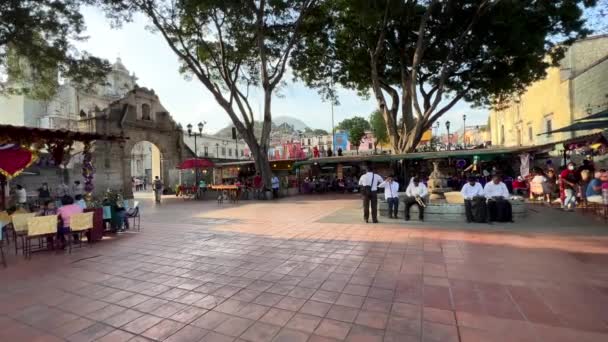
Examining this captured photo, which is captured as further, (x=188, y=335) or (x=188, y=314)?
(x=188, y=314)

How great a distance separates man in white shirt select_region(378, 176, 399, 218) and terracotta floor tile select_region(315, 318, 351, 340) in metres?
6.14

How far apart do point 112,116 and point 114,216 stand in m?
15.9

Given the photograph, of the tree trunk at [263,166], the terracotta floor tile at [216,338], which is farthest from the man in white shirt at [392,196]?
the tree trunk at [263,166]

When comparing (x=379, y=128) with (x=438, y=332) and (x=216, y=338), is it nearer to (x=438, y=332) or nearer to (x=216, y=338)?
(x=438, y=332)

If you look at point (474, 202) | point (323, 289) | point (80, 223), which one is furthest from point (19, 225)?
point (474, 202)

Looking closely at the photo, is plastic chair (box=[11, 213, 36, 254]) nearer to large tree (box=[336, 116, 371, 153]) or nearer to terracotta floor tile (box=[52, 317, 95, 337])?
terracotta floor tile (box=[52, 317, 95, 337])

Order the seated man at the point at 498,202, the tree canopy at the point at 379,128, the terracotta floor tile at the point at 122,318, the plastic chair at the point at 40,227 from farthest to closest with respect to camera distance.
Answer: the tree canopy at the point at 379,128 → the seated man at the point at 498,202 → the plastic chair at the point at 40,227 → the terracotta floor tile at the point at 122,318

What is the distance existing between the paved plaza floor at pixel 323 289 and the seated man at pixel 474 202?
1149 mm

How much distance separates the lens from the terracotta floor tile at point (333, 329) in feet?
9.11

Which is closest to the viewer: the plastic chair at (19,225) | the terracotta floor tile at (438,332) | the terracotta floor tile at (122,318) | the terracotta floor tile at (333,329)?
the terracotta floor tile at (438,332)

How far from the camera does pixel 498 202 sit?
7.89 metres

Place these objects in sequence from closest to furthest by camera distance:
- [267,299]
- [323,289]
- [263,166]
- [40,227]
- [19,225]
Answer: [267,299], [323,289], [40,227], [19,225], [263,166]

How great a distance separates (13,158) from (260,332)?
31.1 feet

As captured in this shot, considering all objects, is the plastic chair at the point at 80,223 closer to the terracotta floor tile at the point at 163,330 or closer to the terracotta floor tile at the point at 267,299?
the terracotta floor tile at the point at 163,330
